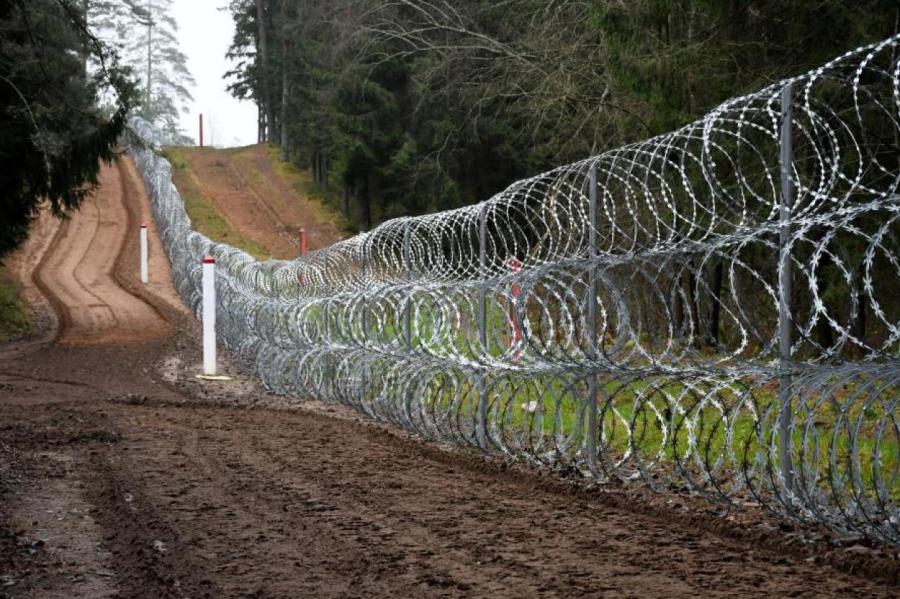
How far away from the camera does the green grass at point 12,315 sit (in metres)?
20.2

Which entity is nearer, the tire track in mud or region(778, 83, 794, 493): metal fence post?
region(778, 83, 794, 493): metal fence post

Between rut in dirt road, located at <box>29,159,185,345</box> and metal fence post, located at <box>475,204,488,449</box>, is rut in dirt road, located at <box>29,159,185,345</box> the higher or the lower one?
the higher one

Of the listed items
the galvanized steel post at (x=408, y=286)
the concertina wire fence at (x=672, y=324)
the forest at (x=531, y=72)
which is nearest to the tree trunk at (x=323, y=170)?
the forest at (x=531, y=72)

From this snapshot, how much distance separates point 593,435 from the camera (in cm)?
714

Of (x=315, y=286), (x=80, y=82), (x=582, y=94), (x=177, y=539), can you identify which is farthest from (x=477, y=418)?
(x=80, y=82)

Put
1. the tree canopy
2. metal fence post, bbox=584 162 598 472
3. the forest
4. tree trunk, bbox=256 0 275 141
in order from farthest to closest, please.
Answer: tree trunk, bbox=256 0 275 141, the tree canopy, the forest, metal fence post, bbox=584 162 598 472

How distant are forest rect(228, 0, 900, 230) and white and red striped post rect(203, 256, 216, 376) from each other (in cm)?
457

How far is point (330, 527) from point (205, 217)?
32272mm

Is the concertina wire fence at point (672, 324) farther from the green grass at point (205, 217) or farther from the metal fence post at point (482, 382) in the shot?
the green grass at point (205, 217)

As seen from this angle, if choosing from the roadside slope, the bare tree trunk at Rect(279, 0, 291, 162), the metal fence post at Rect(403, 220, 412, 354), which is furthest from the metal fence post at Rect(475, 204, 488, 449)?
the bare tree trunk at Rect(279, 0, 291, 162)

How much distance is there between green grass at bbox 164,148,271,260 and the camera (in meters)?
33.1

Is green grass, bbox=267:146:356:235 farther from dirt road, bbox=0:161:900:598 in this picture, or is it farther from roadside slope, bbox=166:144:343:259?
dirt road, bbox=0:161:900:598

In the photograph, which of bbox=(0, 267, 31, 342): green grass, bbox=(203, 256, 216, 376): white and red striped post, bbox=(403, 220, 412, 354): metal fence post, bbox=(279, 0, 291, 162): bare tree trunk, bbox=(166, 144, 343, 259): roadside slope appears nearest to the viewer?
bbox=(403, 220, 412, 354): metal fence post

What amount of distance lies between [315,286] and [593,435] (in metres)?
7.14
